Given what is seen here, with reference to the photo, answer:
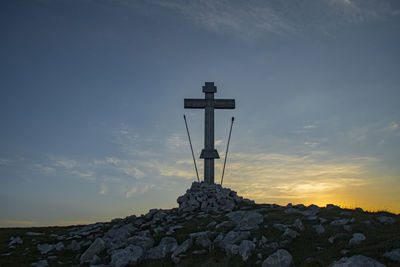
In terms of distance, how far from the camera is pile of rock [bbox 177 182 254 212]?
70.4 feet

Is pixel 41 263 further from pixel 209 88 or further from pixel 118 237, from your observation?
pixel 209 88

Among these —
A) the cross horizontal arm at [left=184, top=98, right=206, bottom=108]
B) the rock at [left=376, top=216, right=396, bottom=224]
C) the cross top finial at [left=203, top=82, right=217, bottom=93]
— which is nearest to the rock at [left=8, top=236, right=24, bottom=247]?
the cross horizontal arm at [left=184, top=98, right=206, bottom=108]

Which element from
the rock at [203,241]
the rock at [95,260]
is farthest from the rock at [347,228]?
the rock at [95,260]

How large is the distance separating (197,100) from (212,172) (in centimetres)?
544

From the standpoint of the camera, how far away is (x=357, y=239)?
12227 mm

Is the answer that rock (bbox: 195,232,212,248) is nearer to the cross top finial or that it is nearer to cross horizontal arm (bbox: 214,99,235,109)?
cross horizontal arm (bbox: 214,99,235,109)

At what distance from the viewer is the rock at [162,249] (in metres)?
14.1

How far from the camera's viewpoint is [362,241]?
12.3 m

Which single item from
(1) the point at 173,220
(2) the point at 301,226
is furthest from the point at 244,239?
(1) the point at 173,220

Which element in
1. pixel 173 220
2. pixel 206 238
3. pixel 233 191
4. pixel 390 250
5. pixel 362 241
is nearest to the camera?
pixel 390 250

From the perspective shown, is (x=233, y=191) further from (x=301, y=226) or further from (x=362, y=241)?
(x=362, y=241)

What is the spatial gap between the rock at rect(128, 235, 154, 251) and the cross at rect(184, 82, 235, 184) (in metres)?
9.32

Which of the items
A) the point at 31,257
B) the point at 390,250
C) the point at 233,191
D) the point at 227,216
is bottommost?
the point at 31,257

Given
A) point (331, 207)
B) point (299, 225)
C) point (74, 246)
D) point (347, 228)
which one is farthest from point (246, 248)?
point (74, 246)
